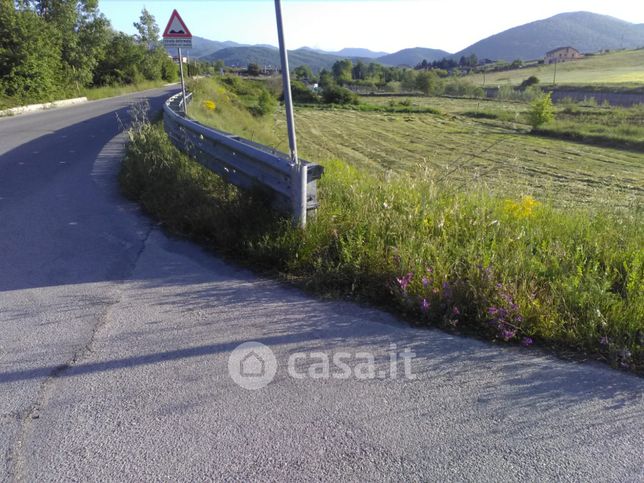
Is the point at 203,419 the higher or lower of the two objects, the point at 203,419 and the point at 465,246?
the lower

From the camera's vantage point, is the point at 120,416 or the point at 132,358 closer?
the point at 120,416

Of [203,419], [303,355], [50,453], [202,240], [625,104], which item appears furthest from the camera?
[625,104]

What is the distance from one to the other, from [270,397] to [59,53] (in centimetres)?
4119

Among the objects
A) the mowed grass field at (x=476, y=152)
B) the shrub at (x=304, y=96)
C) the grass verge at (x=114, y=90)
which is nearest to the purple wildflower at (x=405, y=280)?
the mowed grass field at (x=476, y=152)

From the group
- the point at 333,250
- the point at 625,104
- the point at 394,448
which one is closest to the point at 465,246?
the point at 333,250

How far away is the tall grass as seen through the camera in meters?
3.26

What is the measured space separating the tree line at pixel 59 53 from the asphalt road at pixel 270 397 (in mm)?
28306

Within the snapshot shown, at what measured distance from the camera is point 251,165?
5445 mm

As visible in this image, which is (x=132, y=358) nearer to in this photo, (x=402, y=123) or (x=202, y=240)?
(x=202, y=240)

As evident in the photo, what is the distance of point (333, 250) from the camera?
450cm

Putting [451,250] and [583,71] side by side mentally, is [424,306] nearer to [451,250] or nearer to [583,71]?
[451,250]

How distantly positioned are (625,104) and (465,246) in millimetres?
91614

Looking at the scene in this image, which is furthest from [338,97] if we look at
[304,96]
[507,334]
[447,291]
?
[507,334]

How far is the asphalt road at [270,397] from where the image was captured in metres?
2.22
